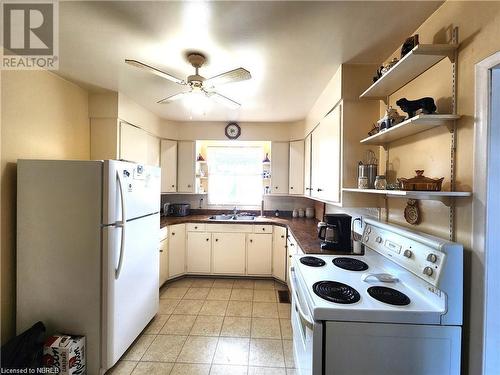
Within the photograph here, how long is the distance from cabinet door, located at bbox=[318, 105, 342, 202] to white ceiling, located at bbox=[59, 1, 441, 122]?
40 centimetres

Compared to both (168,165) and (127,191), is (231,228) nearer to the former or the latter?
(168,165)

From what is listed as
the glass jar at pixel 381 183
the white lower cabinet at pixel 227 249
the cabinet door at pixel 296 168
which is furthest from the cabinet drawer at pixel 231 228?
the glass jar at pixel 381 183

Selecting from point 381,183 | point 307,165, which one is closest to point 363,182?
point 381,183

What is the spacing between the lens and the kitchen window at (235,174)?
13.7 feet

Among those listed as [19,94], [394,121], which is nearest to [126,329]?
[19,94]

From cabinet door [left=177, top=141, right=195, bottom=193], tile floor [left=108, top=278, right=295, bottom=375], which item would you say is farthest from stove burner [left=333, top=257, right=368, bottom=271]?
cabinet door [left=177, top=141, right=195, bottom=193]

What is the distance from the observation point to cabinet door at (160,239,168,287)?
3.06 m

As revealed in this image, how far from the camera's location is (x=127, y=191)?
6.10 ft

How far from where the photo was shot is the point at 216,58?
1841 millimetres

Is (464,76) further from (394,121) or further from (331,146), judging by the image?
(331,146)

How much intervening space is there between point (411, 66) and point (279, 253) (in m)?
2.64

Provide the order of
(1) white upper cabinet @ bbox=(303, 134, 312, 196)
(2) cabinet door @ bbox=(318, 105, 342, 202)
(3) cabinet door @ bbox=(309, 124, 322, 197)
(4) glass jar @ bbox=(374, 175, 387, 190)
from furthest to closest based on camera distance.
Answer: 1. (1) white upper cabinet @ bbox=(303, 134, 312, 196)
2. (3) cabinet door @ bbox=(309, 124, 322, 197)
3. (2) cabinet door @ bbox=(318, 105, 342, 202)
4. (4) glass jar @ bbox=(374, 175, 387, 190)

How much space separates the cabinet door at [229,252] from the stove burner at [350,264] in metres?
1.82

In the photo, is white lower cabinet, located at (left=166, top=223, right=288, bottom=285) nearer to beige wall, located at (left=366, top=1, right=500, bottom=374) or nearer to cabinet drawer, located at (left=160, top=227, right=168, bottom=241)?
cabinet drawer, located at (left=160, top=227, right=168, bottom=241)
